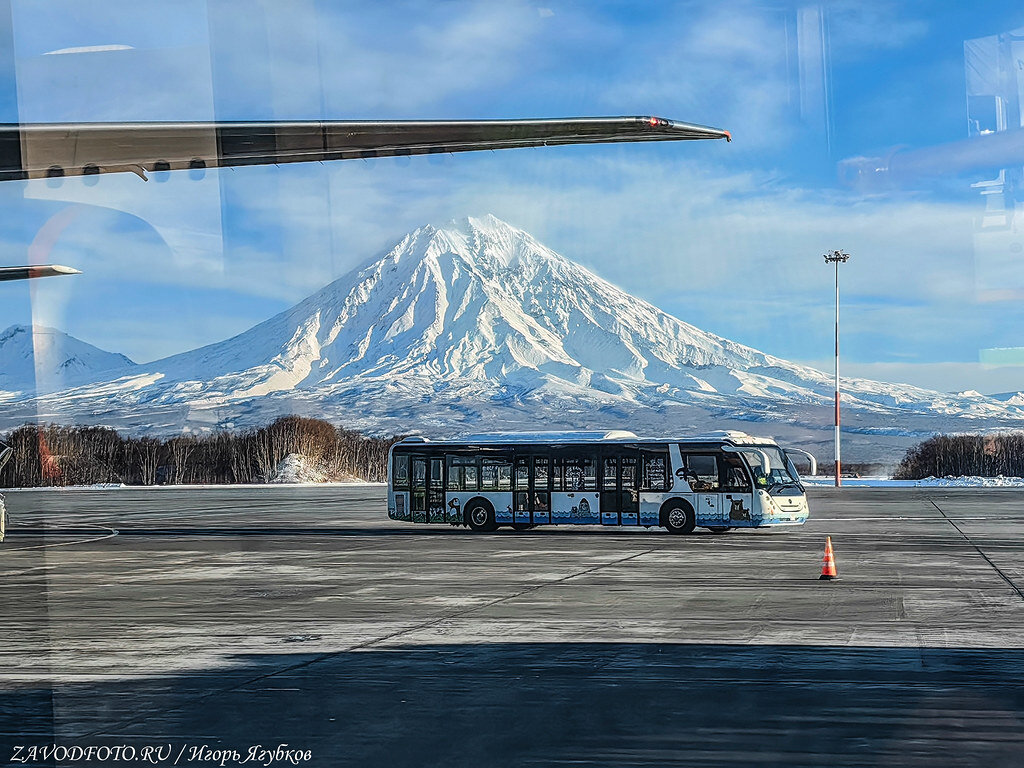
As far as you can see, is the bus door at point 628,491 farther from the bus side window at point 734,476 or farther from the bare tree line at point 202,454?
the bare tree line at point 202,454

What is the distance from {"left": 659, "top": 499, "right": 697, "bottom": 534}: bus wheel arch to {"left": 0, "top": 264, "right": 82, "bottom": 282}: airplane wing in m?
25.9

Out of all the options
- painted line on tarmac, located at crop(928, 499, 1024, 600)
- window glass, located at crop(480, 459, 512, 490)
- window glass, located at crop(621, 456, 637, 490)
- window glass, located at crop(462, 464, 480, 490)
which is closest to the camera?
painted line on tarmac, located at crop(928, 499, 1024, 600)

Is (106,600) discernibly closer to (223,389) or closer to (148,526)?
(223,389)

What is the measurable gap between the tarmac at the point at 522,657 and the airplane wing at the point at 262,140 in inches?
140

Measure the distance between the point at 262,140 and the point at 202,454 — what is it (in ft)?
103

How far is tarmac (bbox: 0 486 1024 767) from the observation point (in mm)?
7578

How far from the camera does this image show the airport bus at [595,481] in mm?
29828

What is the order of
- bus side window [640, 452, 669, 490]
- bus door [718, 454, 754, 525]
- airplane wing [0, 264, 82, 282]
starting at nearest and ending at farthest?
airplane wing [0, 264, 82, 282] → bus door [718, 454, 754, 525] → bus side window [640, 452, 669, 490]

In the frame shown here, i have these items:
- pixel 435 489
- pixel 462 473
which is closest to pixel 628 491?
pixel 462 473

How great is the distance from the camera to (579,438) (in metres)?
31.8

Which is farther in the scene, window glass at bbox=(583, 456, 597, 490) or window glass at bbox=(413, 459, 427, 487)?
window glass at bbox=(413, 459, 427, 487)

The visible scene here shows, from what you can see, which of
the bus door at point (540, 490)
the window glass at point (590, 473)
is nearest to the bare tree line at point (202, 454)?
the bus door at point (540, 490)

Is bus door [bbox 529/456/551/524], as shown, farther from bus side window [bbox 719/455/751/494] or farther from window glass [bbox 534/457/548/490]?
bus side window [bbox 719/455/751/494]

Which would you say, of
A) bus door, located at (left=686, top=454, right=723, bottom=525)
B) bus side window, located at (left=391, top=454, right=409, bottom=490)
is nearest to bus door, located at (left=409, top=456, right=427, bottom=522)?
bus side window, located at (left=391, top=454, right=409, bottom=490)
